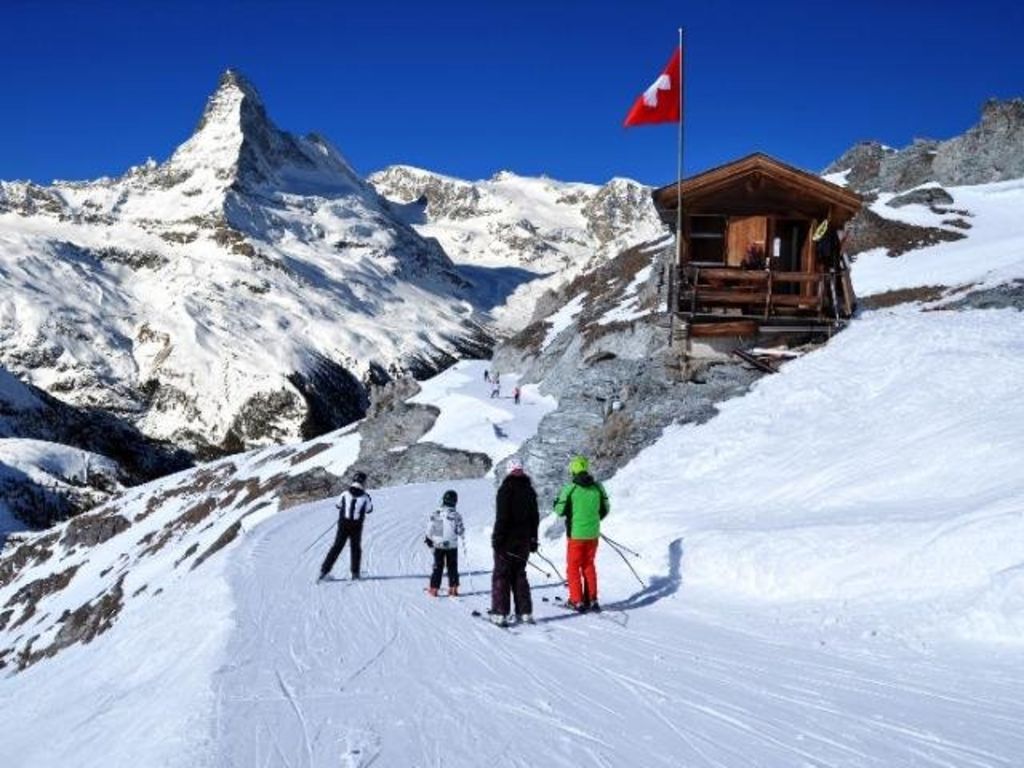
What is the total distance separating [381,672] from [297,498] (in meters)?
27.1

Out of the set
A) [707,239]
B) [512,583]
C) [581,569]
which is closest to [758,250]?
[707,239]

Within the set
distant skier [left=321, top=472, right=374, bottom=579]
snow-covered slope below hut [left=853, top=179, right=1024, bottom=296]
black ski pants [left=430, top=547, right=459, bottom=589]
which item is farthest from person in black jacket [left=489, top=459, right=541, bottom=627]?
snow-covered slope below hut [left=853, top=179, right=1024, bottom=296]

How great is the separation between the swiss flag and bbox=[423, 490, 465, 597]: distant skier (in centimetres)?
1180

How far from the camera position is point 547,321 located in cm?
6862

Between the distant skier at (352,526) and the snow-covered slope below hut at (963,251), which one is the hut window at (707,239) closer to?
the snow-covered slope below hut at (963,251)

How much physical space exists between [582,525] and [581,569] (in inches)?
26.3

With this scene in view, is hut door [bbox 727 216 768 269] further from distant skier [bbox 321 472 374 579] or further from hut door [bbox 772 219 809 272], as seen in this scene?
distant skier [bbox 321 472 374 579]

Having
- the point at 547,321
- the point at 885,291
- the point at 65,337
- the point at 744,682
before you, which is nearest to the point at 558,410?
the point at 744,682

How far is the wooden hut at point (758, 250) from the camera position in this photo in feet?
72.6

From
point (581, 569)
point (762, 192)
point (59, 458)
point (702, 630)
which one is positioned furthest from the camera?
point (59, 458)

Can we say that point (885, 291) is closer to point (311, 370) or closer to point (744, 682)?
point (744, 682)

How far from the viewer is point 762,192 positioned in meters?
23.8

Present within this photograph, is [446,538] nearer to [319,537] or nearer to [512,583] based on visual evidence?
[512,583]

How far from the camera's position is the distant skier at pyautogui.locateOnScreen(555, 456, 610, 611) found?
1061cm
